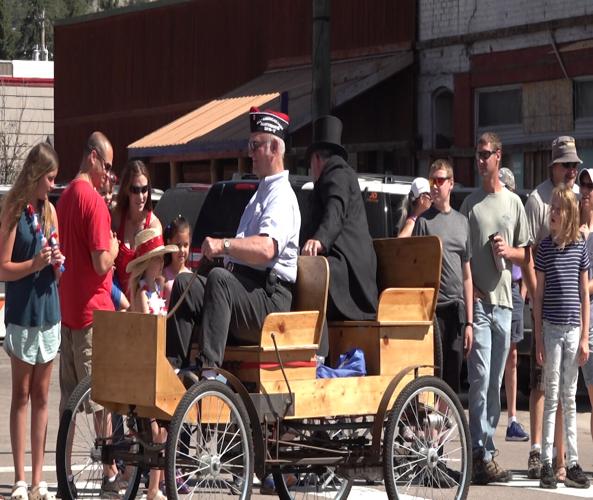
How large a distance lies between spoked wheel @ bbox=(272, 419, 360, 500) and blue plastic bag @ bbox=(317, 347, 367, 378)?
0.29 meters

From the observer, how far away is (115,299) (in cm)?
1063

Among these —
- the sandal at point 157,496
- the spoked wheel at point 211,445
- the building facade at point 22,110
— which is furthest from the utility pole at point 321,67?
the building facade at point 22,110

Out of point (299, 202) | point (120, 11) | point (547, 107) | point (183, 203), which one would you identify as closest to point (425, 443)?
point (299, 202)

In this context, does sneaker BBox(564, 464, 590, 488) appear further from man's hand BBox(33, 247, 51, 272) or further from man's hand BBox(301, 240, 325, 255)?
man's hand BBox(33, 247, 51, 272)

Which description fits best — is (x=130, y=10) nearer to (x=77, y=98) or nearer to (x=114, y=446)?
(x=77, y=98)

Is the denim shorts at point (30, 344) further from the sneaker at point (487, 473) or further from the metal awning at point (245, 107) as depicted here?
the metal awning at point (245, 107)

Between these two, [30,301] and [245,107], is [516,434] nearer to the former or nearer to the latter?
[30,301]

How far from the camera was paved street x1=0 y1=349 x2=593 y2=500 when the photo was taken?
33.9 ft

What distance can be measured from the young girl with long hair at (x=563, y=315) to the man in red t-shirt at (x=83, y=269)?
297 centimetres

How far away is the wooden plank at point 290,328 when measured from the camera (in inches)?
342

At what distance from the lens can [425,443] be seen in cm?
935

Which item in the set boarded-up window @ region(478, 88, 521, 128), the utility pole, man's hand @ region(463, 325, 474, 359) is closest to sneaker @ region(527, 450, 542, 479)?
man's hand @ region(463, 325, 474, 359)

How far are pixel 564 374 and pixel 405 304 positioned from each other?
194cm

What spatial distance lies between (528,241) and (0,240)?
3.87 meters
